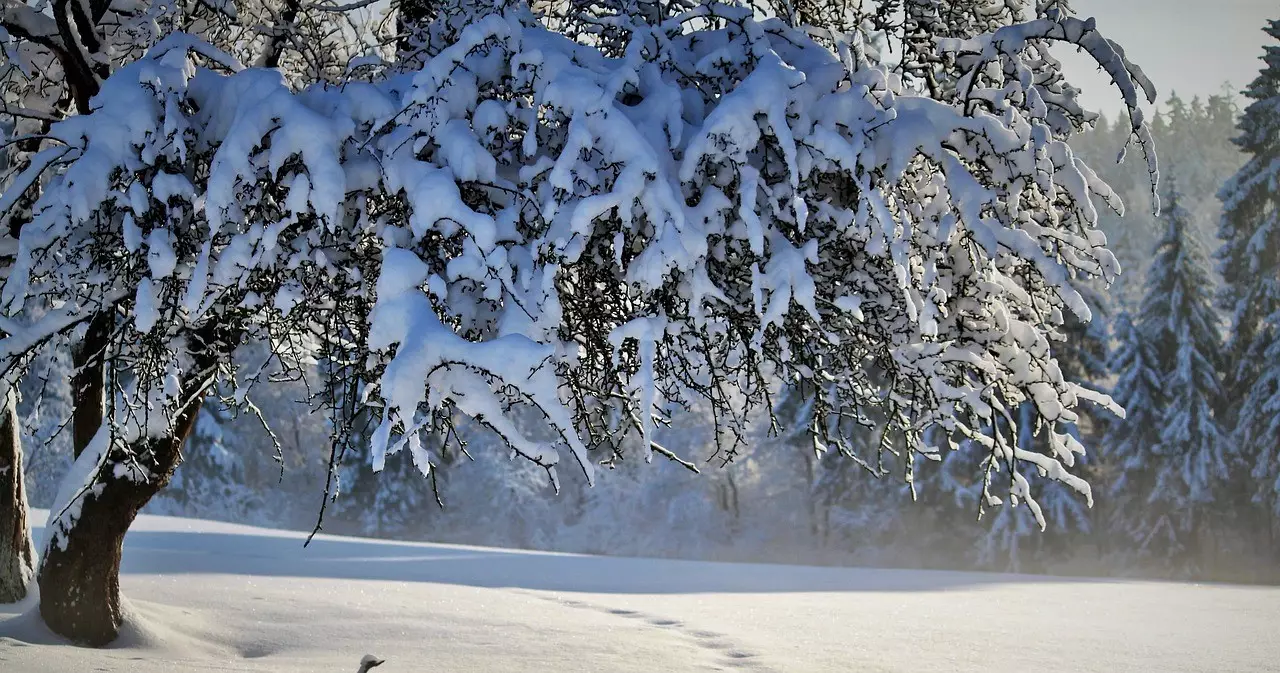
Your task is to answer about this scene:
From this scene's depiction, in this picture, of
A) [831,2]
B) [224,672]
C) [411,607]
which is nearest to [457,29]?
[831,2]

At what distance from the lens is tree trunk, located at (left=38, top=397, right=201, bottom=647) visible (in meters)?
7.59

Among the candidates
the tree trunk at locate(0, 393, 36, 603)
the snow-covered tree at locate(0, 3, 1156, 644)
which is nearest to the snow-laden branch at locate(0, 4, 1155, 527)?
the snow-covered tree at locate(0, 3, 1156, 644)

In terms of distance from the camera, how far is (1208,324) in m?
31.5

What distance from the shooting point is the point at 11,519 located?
847cm

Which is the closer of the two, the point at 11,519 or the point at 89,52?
the point at 89,52

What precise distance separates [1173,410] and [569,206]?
2955cm

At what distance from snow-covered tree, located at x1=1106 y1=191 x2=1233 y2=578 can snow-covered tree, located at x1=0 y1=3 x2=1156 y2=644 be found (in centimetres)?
2700

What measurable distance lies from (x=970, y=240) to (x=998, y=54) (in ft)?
3.08

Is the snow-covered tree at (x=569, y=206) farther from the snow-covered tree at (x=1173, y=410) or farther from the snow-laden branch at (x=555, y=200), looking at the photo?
the snow-covered tree at (x=1173, y=410)

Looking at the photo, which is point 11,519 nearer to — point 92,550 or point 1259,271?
point 92,550

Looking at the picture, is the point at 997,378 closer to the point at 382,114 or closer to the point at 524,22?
the point at 524,22

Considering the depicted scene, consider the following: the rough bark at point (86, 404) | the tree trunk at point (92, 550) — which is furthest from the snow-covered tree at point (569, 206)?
the rough bark at point (86, 404)

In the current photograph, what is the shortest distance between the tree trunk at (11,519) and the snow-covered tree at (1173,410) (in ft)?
92.3

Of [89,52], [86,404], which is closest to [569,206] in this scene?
[89,52]
